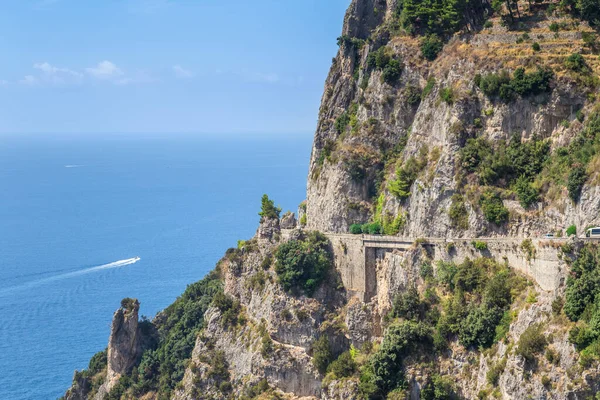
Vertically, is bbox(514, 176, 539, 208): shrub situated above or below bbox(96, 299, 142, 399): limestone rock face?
above

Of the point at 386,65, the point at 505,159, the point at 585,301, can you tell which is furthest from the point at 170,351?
the point at 585,301

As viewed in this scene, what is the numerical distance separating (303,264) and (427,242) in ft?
35.9

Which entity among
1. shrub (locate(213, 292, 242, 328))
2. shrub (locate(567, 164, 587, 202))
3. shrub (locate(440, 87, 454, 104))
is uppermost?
shrub (locate(440, 87, 454, 104))

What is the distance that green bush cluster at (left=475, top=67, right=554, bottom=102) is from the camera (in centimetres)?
5906

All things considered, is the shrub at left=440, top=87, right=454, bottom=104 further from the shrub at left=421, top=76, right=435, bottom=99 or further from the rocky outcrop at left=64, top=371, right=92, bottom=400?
the rocky outcrop at left=64, top=371, right=92, bottom=400

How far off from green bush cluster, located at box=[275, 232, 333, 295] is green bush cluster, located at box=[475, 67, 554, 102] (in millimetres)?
18880

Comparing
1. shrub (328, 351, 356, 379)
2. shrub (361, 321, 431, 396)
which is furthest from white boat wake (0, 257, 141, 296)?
shrub (361, 321, 431, 396)

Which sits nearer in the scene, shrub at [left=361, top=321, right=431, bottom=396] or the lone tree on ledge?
shrub at [left=361, top=321, right=431, bottom=396]

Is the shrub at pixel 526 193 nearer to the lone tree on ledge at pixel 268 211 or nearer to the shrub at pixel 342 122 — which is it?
the shrub at pixel 342 122

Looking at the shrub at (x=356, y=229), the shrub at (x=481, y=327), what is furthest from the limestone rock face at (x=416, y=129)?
the shrub at (x=481, y=327)

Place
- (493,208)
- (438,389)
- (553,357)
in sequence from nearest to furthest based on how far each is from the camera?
1. (553,357)
2. (438,389)
3. (493,208)

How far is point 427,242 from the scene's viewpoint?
6122 centimetres

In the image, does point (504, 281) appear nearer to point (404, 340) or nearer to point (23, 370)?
point (404, 340)

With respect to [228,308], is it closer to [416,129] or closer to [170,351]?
[170,351]
